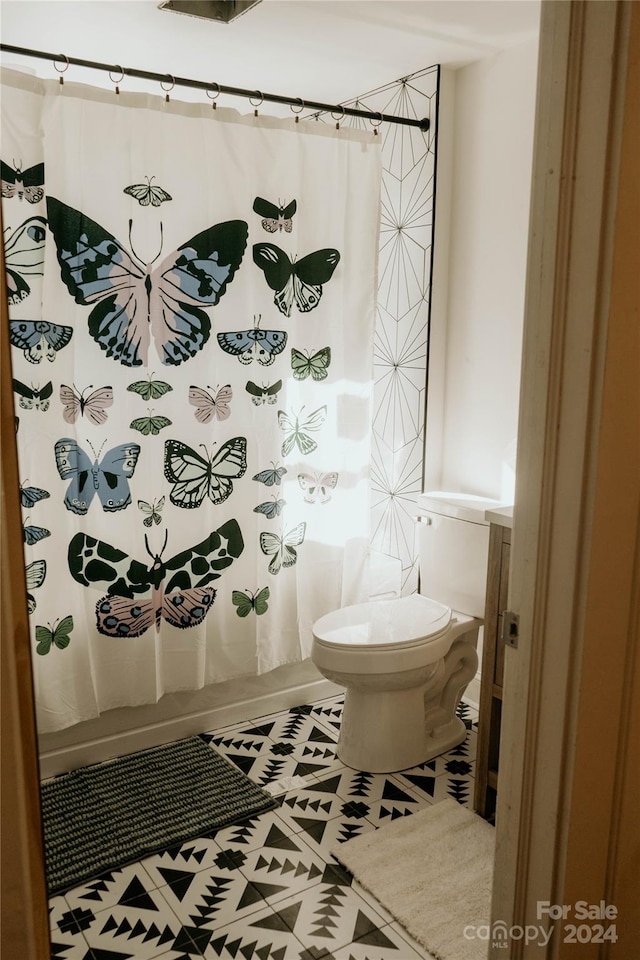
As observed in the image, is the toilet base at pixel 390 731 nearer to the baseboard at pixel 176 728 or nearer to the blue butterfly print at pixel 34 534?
the baseboard at pixel 176 728

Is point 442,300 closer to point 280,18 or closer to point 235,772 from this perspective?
point 280,18

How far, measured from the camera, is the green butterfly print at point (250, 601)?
2.69 metres

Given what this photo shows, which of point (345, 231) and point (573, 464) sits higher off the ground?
point (345, 231)

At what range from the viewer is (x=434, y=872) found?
2.02 meters

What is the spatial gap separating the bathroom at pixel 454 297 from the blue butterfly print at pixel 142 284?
0.65 meters

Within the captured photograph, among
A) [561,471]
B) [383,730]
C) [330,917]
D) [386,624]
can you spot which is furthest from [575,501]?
[383,730]

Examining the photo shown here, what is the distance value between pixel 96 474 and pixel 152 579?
1.29 ft

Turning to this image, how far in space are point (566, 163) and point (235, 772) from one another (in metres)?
2.05

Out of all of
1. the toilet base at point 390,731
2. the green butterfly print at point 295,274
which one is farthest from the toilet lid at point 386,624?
the green butterfly print at point 295,274

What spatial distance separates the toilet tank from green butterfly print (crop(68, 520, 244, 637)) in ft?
2.15

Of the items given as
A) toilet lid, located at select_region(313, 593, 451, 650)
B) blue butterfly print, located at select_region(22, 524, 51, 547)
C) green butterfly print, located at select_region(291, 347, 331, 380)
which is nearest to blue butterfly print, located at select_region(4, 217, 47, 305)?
blue butterfly print, located at select_region(22, 524, 51, 547)

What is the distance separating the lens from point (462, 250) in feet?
9.41

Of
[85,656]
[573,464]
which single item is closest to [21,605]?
[573,464]

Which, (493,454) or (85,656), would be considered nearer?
(85,656)
